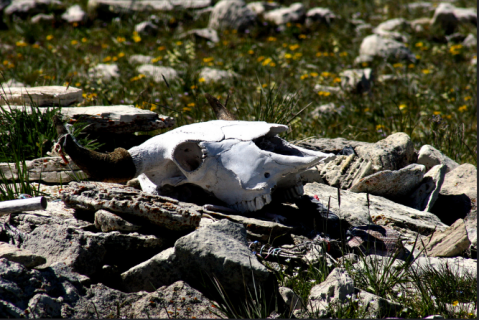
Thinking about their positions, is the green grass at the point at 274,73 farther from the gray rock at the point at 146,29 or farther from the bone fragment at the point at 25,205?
the bone fragment at the point at 25,205

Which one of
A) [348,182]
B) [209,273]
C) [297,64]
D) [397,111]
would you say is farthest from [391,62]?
[209,273]

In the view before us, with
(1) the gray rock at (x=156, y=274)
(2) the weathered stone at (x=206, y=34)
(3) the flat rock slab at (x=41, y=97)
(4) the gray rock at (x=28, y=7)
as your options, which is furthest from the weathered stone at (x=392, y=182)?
(4) the gray rock at (x=28, y=7)

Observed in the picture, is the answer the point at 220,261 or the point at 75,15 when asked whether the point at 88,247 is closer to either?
the point at 220,261

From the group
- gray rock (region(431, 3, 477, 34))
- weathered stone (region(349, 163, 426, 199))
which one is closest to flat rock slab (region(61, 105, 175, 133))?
weathered stone (region(349, 163, 426, 199))

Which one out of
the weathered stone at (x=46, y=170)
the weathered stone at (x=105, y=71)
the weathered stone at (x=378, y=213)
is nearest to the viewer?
the weathered stone at (x=378, y=213)

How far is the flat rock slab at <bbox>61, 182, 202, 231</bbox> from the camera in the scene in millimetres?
2971

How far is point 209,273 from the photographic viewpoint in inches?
104

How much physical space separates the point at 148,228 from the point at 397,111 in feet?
16.5

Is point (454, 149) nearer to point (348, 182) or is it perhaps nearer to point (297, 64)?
point (348, 182)

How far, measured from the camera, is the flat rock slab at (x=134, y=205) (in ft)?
9.75

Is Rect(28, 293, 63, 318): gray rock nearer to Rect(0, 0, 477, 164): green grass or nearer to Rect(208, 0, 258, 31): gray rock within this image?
Rect(0, 0, 477, 164): green grass

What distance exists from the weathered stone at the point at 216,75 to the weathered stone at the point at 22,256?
5.58 m

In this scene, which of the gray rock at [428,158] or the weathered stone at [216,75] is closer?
the gray rock at [428,158]

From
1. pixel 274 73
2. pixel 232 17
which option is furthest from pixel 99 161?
pixel 232 17
